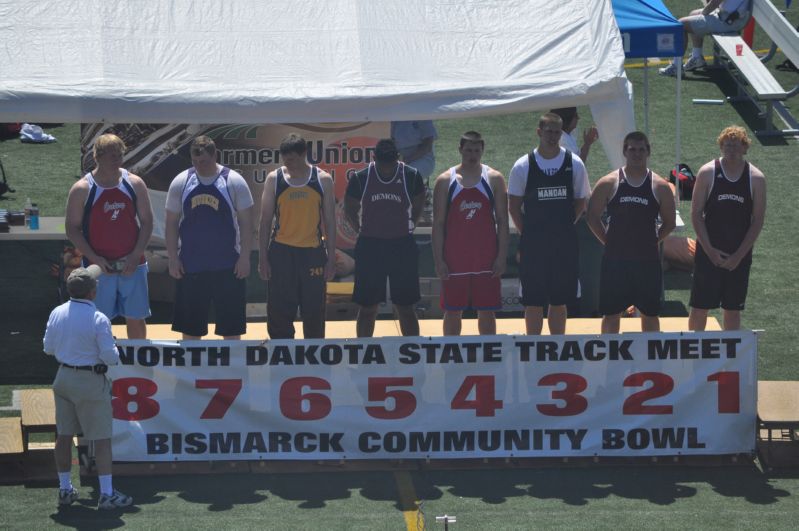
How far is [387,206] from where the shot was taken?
9.52 meters

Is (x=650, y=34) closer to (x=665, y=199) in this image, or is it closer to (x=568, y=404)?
(x=665, y=199)

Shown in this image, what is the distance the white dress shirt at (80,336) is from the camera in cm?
794

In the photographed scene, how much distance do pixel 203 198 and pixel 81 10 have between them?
2085mm

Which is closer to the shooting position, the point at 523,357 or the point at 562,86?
the point at 523,357

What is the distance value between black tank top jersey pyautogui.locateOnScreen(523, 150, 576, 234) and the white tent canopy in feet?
1.98

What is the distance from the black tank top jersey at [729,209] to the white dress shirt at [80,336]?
4.06 metres

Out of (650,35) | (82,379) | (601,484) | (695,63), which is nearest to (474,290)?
(601,484)

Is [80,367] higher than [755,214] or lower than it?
lower

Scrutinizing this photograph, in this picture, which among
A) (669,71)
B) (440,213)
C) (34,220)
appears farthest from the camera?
(669,71)

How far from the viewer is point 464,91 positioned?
980 cm

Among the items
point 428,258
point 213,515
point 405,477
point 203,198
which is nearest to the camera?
point 213,515

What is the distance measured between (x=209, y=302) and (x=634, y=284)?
285 centimetres

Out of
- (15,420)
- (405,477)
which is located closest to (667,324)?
(405,477)

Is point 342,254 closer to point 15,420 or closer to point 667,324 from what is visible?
point 667,324
